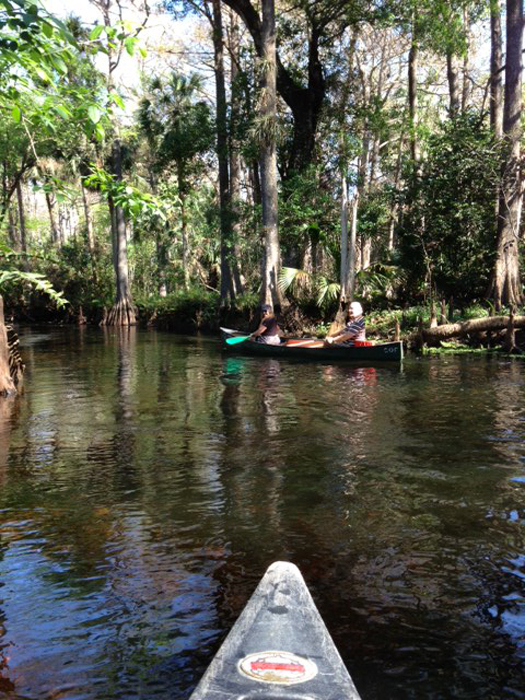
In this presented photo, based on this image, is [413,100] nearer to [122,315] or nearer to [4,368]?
[122,315]

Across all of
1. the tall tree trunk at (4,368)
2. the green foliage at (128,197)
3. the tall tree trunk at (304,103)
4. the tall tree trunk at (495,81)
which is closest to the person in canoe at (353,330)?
the tall tree trunk at (4,368)

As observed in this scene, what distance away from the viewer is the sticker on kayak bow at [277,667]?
257 centimetres

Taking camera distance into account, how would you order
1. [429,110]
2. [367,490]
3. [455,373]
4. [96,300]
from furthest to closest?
[96,300] < [429,110] < [455,373] < [367,490]

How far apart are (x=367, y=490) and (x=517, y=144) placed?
1584cm

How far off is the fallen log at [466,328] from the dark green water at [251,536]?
6780 mm

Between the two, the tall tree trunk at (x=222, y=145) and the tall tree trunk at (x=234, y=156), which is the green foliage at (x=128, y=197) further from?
the tall tree trunk at (x=234, y=156)

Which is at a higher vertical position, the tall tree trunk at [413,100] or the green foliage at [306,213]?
the tall tree trunk at [413,100]

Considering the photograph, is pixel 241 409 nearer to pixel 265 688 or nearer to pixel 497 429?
pixel 497 429

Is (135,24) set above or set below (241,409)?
above

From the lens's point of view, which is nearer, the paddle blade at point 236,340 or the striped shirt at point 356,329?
the striped shirt at point 356,329

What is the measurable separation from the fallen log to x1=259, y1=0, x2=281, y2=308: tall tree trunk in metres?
5.86

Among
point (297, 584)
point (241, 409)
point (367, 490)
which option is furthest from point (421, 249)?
point (297, 584)

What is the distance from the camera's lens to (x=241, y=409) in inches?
418

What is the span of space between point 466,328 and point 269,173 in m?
8.91
